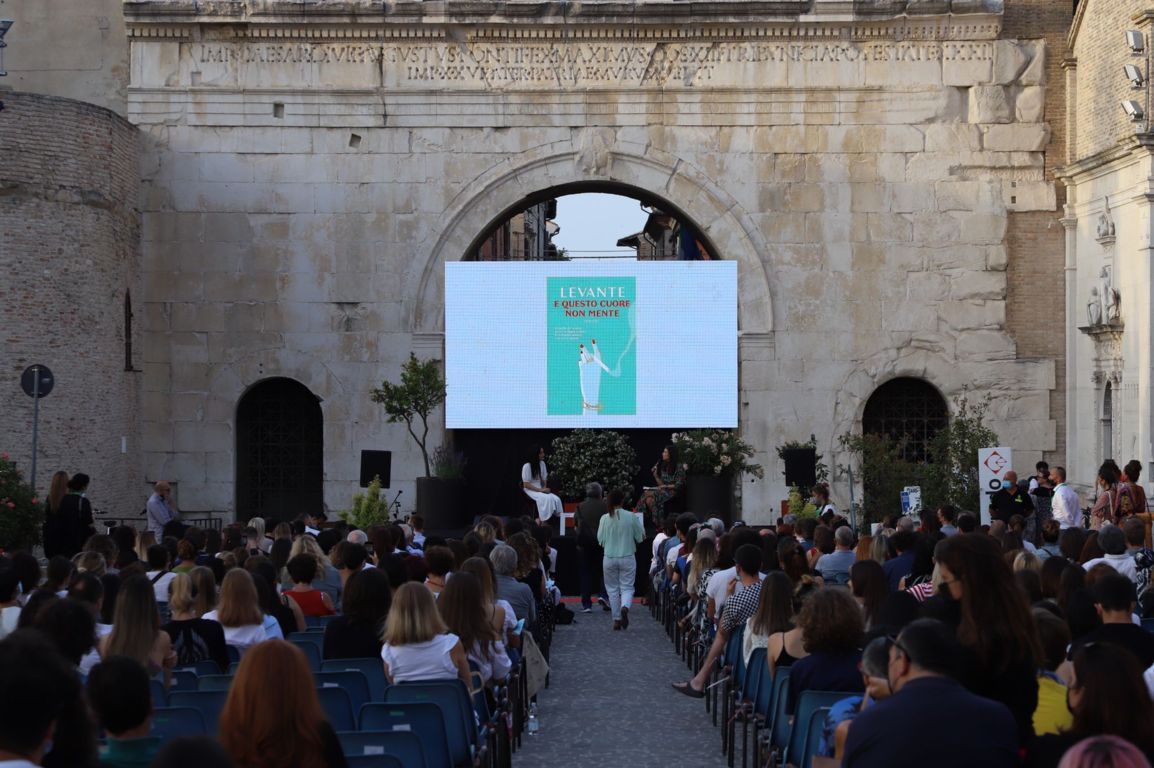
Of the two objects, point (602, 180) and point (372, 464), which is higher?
point (602, 180)

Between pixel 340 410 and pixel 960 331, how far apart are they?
30.1 ft

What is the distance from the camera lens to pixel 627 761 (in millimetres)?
9766

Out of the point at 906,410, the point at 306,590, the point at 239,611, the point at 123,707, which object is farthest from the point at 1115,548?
the point at 906,410

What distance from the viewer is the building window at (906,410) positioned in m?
23.0

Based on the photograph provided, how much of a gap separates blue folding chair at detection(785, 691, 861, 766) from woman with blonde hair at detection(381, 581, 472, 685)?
1719 millimetres

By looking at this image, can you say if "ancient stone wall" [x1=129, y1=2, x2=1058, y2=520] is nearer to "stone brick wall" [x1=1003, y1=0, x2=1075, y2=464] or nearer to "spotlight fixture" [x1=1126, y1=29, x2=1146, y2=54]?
"stone brick wall" [x1=1003, y1=0, x2=1075, y2=464]

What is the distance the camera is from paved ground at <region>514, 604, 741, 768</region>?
32.8 feet

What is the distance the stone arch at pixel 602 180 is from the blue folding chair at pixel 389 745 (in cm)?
1671

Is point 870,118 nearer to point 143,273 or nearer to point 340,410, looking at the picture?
point 340,410

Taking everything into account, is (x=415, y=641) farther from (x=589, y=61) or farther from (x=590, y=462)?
(x=589, y=61)

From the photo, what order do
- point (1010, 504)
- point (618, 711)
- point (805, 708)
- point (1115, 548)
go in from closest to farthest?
point (805, 708) → point (1115, 548) → point (618, 711) → point (1010, 504)

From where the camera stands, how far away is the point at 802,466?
21031 millimetres

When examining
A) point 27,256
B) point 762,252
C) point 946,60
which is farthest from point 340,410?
point 946,60

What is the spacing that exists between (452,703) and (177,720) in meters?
1.57
